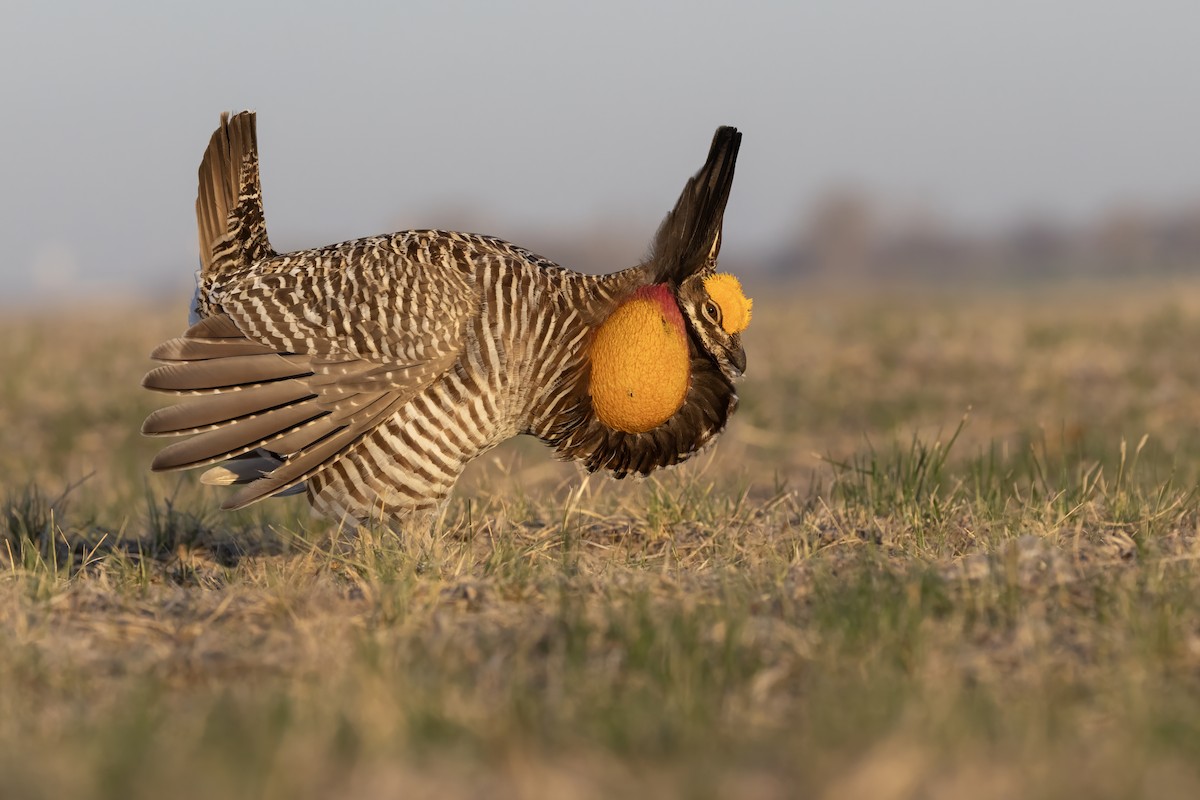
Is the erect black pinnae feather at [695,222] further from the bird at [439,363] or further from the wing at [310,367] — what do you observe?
the wing at [310,367]

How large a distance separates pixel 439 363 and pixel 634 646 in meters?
1.90

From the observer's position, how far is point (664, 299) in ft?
15.6

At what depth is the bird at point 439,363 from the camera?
432 cm

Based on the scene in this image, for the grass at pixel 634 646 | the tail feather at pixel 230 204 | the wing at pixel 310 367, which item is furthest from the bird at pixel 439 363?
the tail feather at pixel 230 204

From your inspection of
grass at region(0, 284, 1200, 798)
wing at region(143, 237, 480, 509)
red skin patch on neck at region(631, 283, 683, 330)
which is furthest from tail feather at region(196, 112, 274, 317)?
red skin patch on neck at region(631, 283, 683, 330)

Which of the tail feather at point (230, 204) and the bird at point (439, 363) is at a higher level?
the tail feather at point (230, 204)

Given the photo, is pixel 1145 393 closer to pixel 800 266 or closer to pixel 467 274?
pixel 467 274

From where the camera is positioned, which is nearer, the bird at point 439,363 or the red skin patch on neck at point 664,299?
the bird at point 439,363

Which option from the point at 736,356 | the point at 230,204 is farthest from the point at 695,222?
the point at 230,204

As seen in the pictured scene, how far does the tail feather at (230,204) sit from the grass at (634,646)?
1.04m

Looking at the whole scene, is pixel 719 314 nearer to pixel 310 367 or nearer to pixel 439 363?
pixel 439 363

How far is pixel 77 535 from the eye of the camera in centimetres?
497

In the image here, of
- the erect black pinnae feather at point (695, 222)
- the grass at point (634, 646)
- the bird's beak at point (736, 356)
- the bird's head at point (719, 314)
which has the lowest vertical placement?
the grass at point (634, 646)

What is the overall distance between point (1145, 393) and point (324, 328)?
6.66 m
